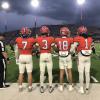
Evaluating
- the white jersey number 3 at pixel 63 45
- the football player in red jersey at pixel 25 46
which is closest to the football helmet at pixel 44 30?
the football player in red jersey at pixel 25 46

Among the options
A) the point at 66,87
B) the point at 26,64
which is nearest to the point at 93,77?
the point at 66,87

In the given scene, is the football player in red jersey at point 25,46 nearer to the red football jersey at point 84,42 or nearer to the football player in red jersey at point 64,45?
the football player in red jersey at point 64,45

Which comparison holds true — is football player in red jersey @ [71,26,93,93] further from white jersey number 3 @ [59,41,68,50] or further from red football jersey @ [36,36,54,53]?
red football jersey @ [36,36,54,53]

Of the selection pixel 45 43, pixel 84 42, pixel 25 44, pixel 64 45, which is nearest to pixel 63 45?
pixel 64 45

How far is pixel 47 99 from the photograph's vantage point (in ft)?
38.9

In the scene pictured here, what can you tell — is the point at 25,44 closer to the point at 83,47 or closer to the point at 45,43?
the point at 45,43

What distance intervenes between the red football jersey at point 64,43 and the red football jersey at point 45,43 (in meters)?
0.25

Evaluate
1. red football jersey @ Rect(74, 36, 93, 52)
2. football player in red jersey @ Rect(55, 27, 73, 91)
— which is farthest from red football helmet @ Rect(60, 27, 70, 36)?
red football jersey @ Rect(74, 36, 93, 52)

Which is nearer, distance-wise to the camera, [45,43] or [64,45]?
[45,43]

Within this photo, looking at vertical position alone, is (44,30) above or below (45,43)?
above

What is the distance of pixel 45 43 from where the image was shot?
1275cm

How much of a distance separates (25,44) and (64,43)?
1.34 m

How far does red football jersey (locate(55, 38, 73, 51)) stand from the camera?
12.9 metres

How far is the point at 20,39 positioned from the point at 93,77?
16.1ft
